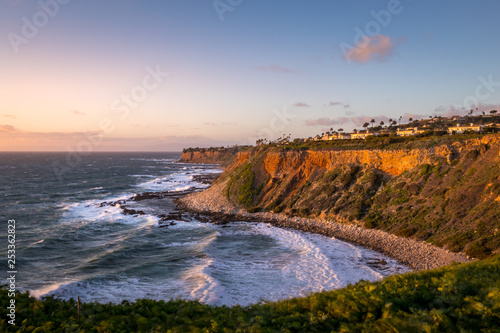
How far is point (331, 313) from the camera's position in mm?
10398

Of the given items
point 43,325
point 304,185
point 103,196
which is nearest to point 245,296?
point 43,325

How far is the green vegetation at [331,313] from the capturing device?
8984mm

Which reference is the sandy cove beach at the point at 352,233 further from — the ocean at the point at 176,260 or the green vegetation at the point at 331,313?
the green vegetation at the point at 331,313

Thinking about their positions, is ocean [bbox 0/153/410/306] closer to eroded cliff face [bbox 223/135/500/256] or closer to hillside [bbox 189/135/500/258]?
eroded cliff face [bbox 223/135/500/256]

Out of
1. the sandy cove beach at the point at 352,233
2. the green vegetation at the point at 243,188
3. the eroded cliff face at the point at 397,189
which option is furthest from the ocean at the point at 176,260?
the green vegetation at the point at 243,188

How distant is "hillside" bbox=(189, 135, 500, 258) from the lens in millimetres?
30234

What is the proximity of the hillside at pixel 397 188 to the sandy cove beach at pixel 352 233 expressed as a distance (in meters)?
1.20

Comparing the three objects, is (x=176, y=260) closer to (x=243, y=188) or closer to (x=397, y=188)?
(x=243, y=188)

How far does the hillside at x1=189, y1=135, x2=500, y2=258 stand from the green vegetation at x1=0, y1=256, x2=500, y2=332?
19.3 m

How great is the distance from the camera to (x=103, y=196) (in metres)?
69.6

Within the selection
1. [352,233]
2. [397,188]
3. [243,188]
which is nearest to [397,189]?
[397,188]

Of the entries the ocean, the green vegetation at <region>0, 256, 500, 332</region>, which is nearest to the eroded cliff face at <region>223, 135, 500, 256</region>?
the ocean

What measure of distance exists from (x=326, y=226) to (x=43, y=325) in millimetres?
34906

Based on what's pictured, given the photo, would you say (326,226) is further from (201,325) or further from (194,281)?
(201,325)
